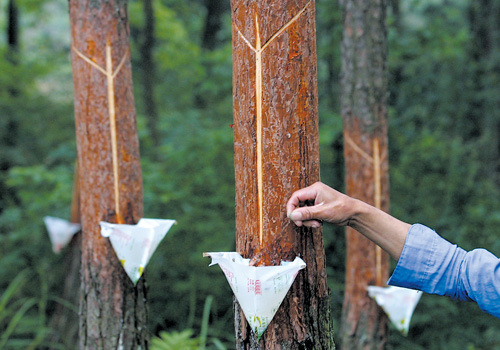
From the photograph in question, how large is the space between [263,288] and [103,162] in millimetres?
1426

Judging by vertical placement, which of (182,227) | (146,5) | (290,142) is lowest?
(182,227)

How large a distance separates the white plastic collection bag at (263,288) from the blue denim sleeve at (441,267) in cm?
35

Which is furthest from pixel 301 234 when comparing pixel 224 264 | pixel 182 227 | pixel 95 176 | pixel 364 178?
pixel 182 227

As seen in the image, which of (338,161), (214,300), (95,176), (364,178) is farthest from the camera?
(338,161)

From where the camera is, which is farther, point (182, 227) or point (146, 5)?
point (146, 5)

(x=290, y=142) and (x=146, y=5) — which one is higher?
(x=146, y=5)

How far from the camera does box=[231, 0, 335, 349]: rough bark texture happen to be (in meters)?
1.60

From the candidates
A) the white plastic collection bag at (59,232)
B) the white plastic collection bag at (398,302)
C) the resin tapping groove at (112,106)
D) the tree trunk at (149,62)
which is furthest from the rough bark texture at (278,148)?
the tree trunk at (149,62)

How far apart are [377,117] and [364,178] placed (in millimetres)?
486

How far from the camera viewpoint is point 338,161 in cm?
547

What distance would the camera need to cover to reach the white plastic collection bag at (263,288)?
1549mm

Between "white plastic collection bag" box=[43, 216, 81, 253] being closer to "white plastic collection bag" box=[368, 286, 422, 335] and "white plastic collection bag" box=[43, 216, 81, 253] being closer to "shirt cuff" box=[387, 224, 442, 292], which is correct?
"white plastic collection bag" box=[368, 286, 422, 335]

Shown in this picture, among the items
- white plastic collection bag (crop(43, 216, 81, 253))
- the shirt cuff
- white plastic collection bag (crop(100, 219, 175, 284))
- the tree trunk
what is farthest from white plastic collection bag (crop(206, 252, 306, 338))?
the tree trunk

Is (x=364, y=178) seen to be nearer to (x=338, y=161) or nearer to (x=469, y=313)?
(x=338, y=161)
